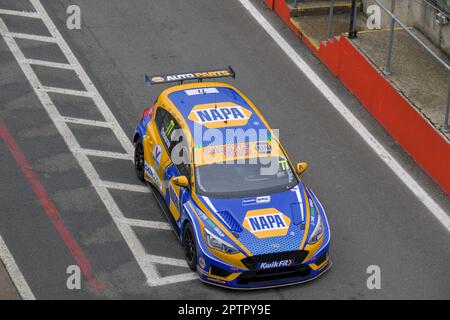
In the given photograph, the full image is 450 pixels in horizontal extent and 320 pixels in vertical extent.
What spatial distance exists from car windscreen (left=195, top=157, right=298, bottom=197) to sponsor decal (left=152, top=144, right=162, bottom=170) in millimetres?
1172

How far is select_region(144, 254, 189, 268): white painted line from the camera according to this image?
55.0 feet

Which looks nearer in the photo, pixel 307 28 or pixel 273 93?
pixel 273 93

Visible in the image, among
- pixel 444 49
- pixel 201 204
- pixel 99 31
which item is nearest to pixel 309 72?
pixel 444 49

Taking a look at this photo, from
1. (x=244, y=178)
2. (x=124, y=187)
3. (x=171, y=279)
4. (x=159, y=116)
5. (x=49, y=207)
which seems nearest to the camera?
(x=171, y=279)

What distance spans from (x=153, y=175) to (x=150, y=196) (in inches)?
22.2

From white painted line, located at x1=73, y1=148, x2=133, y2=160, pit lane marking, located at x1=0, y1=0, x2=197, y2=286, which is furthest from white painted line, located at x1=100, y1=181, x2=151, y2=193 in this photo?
white painted line, located at x1=73, y1=148, x2=133, y2=160

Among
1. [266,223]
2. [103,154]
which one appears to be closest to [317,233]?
[266,223]

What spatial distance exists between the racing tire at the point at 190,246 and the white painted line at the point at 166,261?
10 cm

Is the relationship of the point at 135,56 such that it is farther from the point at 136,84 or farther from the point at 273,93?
the point at 273,93

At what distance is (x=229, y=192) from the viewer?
16.6 m

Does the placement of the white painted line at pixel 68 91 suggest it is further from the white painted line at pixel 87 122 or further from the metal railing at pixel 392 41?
the metal railing at pixel 392 41

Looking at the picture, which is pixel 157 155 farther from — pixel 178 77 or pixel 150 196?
pixel 178 77

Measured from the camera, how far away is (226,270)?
15.8 meters

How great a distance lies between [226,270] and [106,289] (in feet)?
5.76
